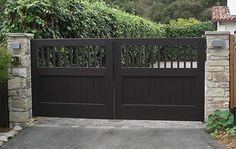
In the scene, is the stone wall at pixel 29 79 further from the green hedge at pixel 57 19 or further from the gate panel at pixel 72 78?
the green hedge at pixel 57 19

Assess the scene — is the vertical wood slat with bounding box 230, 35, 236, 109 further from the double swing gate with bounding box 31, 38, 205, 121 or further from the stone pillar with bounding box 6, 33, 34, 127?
the stone pillar with bounding box 6, 33, 34, 127

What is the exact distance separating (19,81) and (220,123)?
389 centimetres

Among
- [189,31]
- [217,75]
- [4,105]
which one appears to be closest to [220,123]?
[217,75]

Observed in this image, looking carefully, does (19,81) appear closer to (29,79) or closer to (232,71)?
(29,79)

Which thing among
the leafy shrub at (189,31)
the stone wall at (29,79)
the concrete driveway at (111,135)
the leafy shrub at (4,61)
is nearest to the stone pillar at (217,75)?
the stone wall at (29,79)

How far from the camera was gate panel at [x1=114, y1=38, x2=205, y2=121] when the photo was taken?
773 centimetres

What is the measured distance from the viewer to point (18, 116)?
26.4 ft

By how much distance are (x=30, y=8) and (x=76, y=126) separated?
8.66 feet

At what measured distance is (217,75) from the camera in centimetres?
758

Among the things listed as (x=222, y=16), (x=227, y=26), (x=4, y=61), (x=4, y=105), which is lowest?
(x=4, y=105)

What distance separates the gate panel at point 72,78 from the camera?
8.02m

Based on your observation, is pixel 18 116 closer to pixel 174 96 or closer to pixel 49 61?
pixel 49 61

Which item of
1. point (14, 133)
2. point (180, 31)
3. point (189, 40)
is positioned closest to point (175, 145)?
point (189, 40)

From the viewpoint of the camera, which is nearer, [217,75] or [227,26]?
[217,75]
